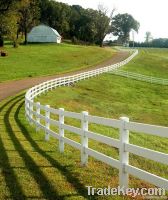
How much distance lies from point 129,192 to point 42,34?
111 m

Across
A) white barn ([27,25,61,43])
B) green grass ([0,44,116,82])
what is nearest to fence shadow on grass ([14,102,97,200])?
green grass ([0,44,116,82])

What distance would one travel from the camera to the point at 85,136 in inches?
426

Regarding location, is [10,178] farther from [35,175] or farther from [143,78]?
[143,78]

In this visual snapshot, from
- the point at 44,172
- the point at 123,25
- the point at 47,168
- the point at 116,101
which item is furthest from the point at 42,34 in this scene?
the point at 44,172

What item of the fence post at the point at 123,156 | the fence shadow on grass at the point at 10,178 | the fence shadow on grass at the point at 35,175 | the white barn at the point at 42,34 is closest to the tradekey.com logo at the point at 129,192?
the fence post at the point at 123,156

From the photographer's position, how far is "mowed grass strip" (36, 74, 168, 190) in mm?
19923

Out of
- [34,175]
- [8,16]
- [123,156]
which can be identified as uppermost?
[8,16]

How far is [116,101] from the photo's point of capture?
128 ft

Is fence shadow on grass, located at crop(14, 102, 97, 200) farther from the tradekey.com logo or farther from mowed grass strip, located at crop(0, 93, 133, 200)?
the tradekey.com logo

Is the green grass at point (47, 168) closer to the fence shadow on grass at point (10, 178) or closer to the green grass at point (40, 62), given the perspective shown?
the fence shadow on grass at point (10, 178)

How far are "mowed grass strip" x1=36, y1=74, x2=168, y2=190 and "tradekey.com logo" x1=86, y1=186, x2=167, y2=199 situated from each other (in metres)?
5.74

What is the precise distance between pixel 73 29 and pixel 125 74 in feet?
297

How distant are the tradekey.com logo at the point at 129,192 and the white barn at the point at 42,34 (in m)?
110

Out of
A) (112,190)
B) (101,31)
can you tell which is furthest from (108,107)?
(101,31)
